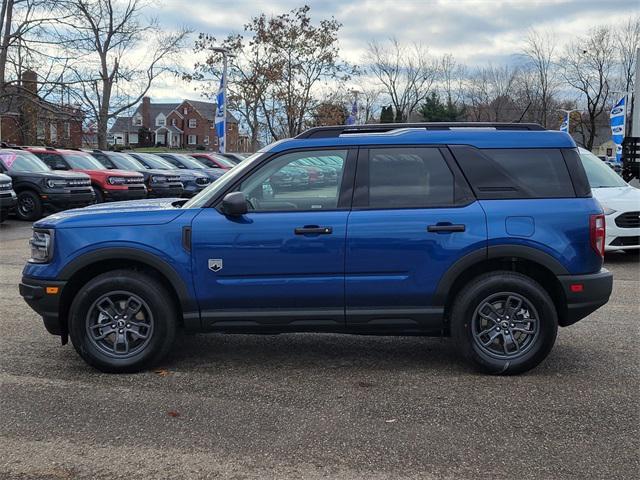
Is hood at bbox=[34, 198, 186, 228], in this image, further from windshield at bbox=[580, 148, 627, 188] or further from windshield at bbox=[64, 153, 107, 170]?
windshield at bbox=[64, 153, 107, 170]

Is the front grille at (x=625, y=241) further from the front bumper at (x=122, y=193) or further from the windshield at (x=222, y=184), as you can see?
the front bumper at (x=122, y=193)

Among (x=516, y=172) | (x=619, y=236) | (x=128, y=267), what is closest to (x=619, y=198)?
(x=619, y=236)

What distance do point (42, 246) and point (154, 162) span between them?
731 inches

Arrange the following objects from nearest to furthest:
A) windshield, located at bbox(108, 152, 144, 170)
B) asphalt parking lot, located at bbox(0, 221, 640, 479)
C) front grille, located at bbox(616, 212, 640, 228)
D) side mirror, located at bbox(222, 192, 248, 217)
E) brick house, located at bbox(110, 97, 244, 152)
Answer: asphalt parking lot, located at bbox(0, 221, 640, 479) → side mirror, located at bbox(222, 192, 248, 217) → front grille, located at bbox(616, 212, 640, 228) → windshield, located at bbox(108, 152, 144, 170) → brick house, located at bbox(110, 97, 244, 152)

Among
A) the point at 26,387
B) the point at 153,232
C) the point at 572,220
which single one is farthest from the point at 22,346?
the point at 572,220

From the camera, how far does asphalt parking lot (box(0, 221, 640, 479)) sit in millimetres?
3572

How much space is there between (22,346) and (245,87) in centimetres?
3525

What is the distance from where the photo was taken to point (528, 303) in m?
4.86

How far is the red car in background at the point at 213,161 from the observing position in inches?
989

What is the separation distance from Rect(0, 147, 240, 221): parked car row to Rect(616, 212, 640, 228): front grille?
1003 centimetres

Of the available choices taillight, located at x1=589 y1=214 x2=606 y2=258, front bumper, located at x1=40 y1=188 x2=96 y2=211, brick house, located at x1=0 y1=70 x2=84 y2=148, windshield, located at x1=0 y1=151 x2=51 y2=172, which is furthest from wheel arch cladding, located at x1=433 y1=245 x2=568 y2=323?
brick house, located at x1=0 y1=70 x2=84 y2=148

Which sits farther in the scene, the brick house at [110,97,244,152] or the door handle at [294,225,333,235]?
the brick house at [110,97,244,152]

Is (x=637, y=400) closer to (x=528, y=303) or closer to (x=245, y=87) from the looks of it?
(x=528, y=303)

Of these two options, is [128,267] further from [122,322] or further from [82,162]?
[82,162]
